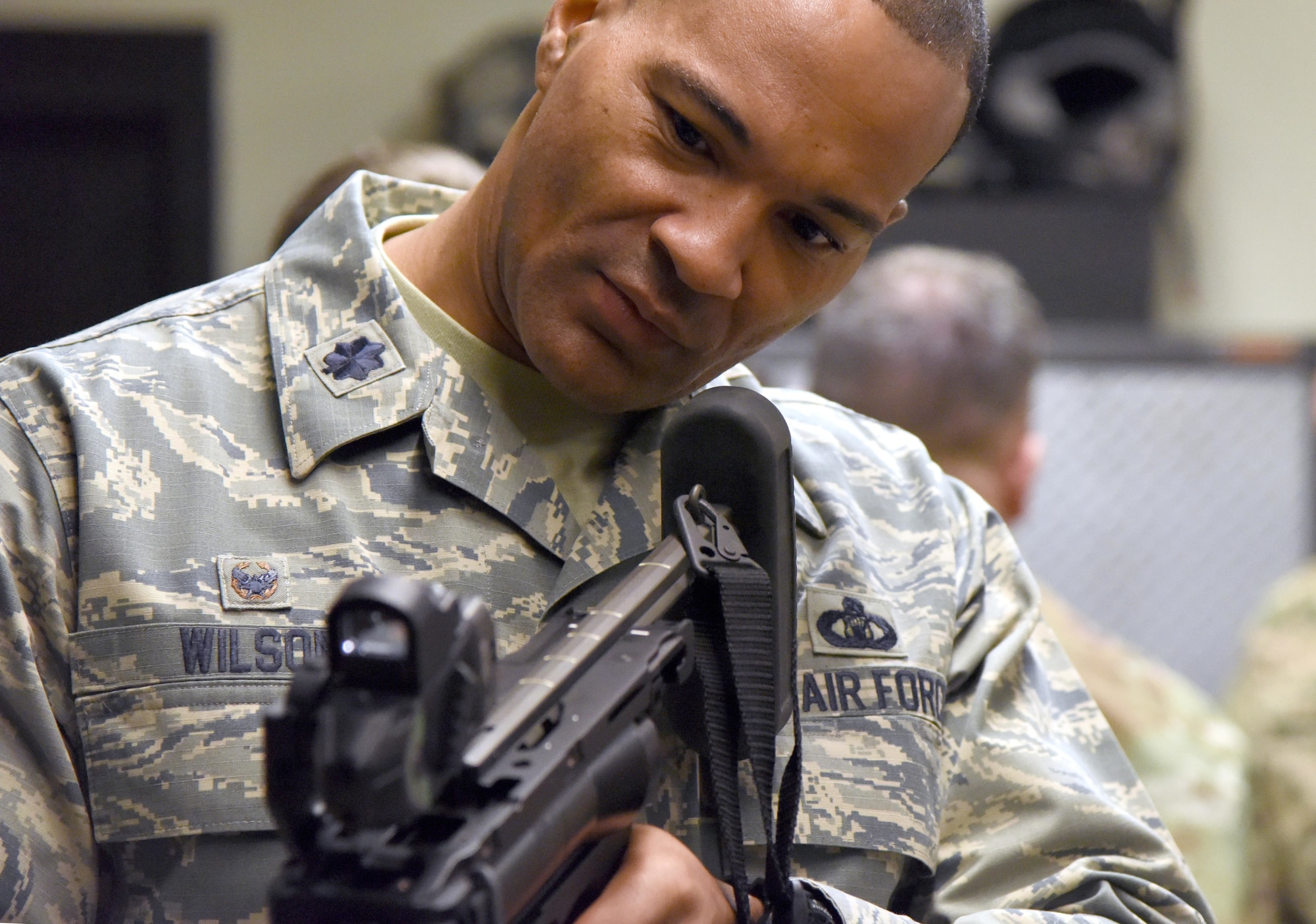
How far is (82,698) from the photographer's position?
84 centimetres

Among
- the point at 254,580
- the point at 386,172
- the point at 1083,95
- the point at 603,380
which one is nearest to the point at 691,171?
the point at 603,380

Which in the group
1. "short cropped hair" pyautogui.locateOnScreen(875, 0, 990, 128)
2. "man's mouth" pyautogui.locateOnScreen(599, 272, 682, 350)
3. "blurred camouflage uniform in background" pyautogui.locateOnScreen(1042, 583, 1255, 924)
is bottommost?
"blurred camouflage uniform in background" pyautogui.locateOnScreen(1042, 583, 1255, 924)

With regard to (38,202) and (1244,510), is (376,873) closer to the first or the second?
(1244,510)

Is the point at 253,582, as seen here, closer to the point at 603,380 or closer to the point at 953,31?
the point at 603,380

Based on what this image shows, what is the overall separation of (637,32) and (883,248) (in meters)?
2.34

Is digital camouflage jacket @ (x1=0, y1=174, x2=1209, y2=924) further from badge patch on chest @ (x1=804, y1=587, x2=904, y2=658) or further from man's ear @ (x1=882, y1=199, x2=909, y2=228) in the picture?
man's ear @ (x1=882, y1=199, x2=909, y2=228)

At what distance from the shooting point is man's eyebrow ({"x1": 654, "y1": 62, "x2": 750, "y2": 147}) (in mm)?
903

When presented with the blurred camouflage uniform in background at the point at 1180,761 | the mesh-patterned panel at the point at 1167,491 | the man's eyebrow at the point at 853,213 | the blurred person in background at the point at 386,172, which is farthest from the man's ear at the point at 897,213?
the mesh-patterned panel at the point at 1167,491

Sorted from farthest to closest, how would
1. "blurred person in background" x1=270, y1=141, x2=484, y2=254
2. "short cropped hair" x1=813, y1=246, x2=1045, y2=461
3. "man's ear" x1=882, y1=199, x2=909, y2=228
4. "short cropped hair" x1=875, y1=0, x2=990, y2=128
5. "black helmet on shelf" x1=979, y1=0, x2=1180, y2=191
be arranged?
"black helmet on shelf" x1=979, y1=0, x2=1180, y2=191 < "short cropped hair" x1=813, y1=246, x2=1045, y2=461 < "blurred person in background" x1=270, y1=141, x2=484, y2=254 < "man's ear" x1=882, y1=199, x2=909, y2=228 < "short cropped hair" x1=875, y1=0, x2=990, y2=128

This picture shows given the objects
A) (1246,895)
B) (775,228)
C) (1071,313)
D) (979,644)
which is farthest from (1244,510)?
(775,228)

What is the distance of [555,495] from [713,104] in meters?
0.27

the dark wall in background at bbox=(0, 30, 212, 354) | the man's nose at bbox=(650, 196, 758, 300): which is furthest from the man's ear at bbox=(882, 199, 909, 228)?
the dark wall in background at bbox=(0, 30, 212, 354)

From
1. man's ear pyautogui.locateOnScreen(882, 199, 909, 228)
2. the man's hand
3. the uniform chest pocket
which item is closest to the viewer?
the man's hand

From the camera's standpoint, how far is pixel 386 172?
170cm
